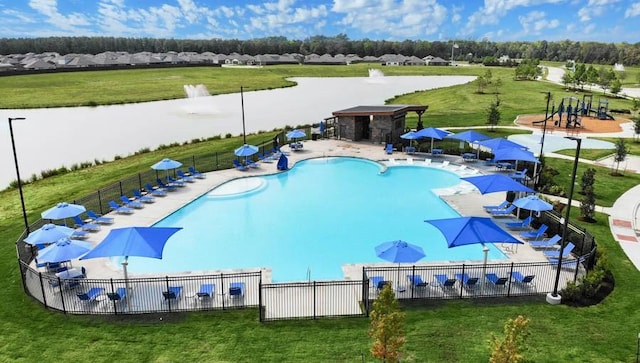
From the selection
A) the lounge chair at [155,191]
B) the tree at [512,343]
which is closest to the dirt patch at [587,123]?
the lounge chair at [155,191]

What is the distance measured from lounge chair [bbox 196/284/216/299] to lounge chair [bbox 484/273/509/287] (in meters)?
10.8

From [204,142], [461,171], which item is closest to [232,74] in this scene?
[204,142]

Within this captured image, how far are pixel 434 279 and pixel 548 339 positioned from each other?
4.80 meters

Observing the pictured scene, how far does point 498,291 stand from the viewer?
16.6m

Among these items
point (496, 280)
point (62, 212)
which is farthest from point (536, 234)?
point (62, 212)

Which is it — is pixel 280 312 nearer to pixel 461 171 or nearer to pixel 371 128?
pixel 461 171

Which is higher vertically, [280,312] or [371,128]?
[371,128]

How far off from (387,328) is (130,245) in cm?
1091

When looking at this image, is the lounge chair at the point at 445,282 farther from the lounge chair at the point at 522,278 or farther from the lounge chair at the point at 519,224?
the lounge chair at the point at 519,224

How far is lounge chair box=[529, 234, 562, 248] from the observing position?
19719 mm

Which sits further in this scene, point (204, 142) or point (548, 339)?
point (204, 142)

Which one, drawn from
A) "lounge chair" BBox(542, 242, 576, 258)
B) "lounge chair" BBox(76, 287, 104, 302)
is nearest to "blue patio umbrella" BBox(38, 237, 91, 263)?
"lounge chair" BBox(76, 287, 104, 302)

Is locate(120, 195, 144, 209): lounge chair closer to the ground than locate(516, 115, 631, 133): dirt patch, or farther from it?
closer to the ground

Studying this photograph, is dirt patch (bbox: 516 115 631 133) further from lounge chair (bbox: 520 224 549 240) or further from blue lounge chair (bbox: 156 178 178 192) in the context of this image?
blue lounge chair (bbox: 156 178 178 192)
